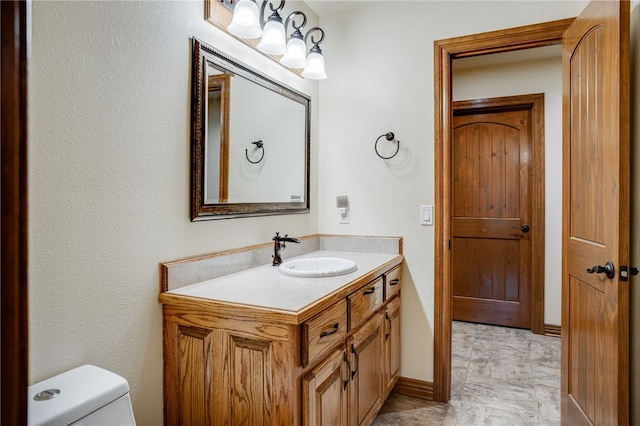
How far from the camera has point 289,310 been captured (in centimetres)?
123

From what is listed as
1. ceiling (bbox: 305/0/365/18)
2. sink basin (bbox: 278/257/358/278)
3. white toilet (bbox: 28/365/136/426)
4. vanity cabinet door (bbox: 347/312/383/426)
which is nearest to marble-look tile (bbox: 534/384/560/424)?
vanity cabinet door (bbox: 347/312/383/426)

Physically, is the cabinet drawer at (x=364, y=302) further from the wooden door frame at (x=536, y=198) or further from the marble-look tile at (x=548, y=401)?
the wooden door frame at (x=536, y=198)

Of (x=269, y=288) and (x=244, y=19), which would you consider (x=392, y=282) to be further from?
(x=244, y=19)

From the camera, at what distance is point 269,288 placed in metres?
1.52

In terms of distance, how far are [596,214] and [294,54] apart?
162 centimetres

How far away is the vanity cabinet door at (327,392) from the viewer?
1293mm

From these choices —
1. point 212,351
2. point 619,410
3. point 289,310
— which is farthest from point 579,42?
point 212,351

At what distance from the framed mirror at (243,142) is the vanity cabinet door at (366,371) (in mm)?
783

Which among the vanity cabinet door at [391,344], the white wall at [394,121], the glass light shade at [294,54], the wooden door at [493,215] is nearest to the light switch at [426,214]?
the white wall at [394,121]

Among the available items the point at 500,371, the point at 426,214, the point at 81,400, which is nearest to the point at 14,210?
the point at 81,400

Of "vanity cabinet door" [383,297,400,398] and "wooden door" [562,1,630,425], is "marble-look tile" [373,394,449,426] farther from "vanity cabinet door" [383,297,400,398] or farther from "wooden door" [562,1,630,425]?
"wooden door" [562,1,630,425]

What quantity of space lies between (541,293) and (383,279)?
2172mm

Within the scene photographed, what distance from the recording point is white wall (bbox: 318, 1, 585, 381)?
2.37 m

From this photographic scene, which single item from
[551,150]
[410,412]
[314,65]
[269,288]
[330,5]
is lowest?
[410,412]
